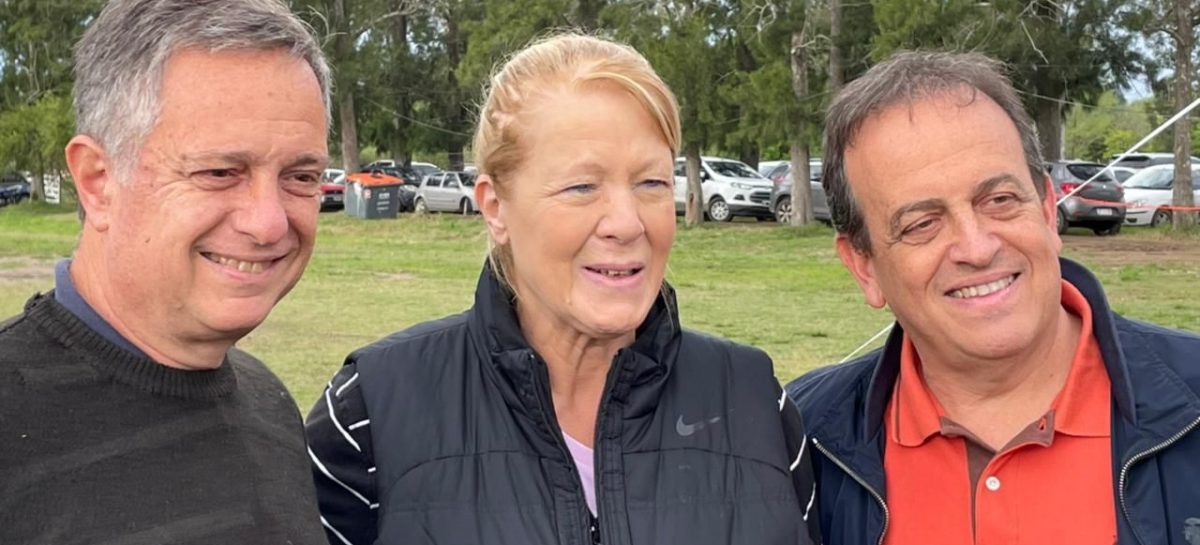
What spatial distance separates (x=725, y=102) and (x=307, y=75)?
22301 millimetres

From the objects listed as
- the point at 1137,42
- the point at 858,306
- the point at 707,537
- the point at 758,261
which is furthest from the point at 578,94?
the point at 1137,42

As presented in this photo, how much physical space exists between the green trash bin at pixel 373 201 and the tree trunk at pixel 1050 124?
48.8 feet

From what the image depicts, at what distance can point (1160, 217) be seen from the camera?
74.5 feet

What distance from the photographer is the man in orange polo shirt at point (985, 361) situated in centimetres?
Answer: 251

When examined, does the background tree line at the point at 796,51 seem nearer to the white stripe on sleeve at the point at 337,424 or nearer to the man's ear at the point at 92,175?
the white stripe on sleeve at the point at 337,424

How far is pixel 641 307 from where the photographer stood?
2480 mm

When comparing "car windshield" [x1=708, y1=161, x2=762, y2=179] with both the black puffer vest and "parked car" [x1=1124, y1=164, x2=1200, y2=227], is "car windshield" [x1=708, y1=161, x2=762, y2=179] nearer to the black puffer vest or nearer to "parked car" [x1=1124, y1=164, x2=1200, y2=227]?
"parked car" [x1=1124, y1=164, x2=1200, y2=227]

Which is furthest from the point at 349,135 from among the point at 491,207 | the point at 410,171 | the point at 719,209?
the point at 491,207

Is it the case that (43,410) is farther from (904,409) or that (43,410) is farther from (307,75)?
(904,409)

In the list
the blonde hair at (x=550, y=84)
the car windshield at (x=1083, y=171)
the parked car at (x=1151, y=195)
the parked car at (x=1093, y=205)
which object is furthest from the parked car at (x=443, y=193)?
the blonde hair at (x=550, y=84)

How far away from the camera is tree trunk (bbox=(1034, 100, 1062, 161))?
2503 centimetres

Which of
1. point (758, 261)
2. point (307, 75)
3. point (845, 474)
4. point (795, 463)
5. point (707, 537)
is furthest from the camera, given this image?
point (758, 261)

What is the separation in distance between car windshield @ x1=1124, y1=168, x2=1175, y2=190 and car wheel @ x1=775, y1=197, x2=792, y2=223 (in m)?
6.41

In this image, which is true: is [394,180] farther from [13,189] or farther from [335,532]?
[335,532]
